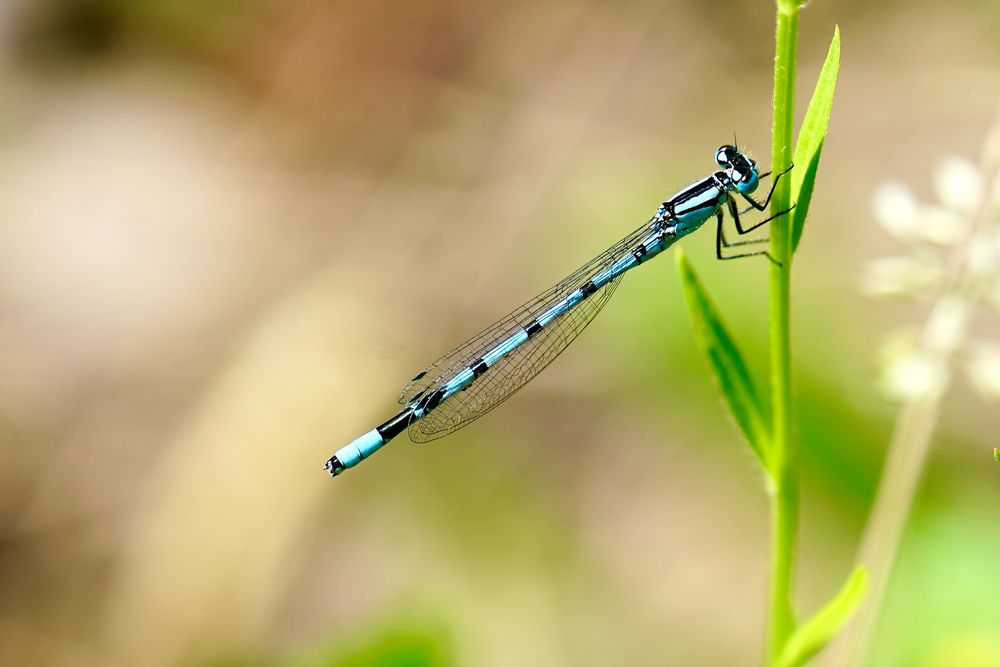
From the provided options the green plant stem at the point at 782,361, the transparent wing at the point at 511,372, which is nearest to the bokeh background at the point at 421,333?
the transparent wing at the point at 511,372

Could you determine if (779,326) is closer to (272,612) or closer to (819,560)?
(819,560)

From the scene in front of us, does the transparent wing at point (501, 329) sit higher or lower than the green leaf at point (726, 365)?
higher

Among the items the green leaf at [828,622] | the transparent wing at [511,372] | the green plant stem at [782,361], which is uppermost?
the transparent wing at [511,372]

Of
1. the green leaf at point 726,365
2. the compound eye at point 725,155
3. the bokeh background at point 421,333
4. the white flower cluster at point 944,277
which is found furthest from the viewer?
the bokeh background at point 421,333

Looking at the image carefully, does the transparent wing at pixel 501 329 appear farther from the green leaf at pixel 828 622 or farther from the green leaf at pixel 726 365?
the green leaf at pixel 828 622

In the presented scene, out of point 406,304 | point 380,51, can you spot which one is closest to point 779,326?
point 406,304
